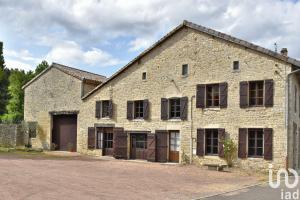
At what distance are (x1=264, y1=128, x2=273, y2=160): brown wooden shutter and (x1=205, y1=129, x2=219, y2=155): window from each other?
2.63 m

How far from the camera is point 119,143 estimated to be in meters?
23.3

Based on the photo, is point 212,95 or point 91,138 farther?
point 91,138

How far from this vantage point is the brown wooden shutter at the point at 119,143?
23.1 metres

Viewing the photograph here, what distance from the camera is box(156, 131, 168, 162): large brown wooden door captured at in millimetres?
21312

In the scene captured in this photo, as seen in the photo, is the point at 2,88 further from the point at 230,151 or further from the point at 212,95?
the point at 230,151

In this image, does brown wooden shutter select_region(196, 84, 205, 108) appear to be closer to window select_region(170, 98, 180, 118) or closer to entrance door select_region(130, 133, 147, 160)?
window select_region(170, 98, 180, 118)

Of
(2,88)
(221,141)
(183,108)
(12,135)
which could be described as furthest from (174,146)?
(2,88)

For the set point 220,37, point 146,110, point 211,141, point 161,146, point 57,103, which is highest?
point 220,37

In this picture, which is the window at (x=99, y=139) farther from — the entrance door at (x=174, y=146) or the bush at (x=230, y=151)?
the bush at (x=230, y=151)

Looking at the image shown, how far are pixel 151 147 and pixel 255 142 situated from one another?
604cm

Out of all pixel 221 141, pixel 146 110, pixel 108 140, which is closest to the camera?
pixel 221 141

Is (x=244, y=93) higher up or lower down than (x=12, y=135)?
higher up

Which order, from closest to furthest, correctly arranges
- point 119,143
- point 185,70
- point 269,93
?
1. point 269,93
2. point 185,70
3. point 119,143

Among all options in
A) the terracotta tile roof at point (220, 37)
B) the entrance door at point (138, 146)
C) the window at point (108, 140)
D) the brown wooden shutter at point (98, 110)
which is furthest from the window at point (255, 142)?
the brown wooden shutter at point (98, 110)
